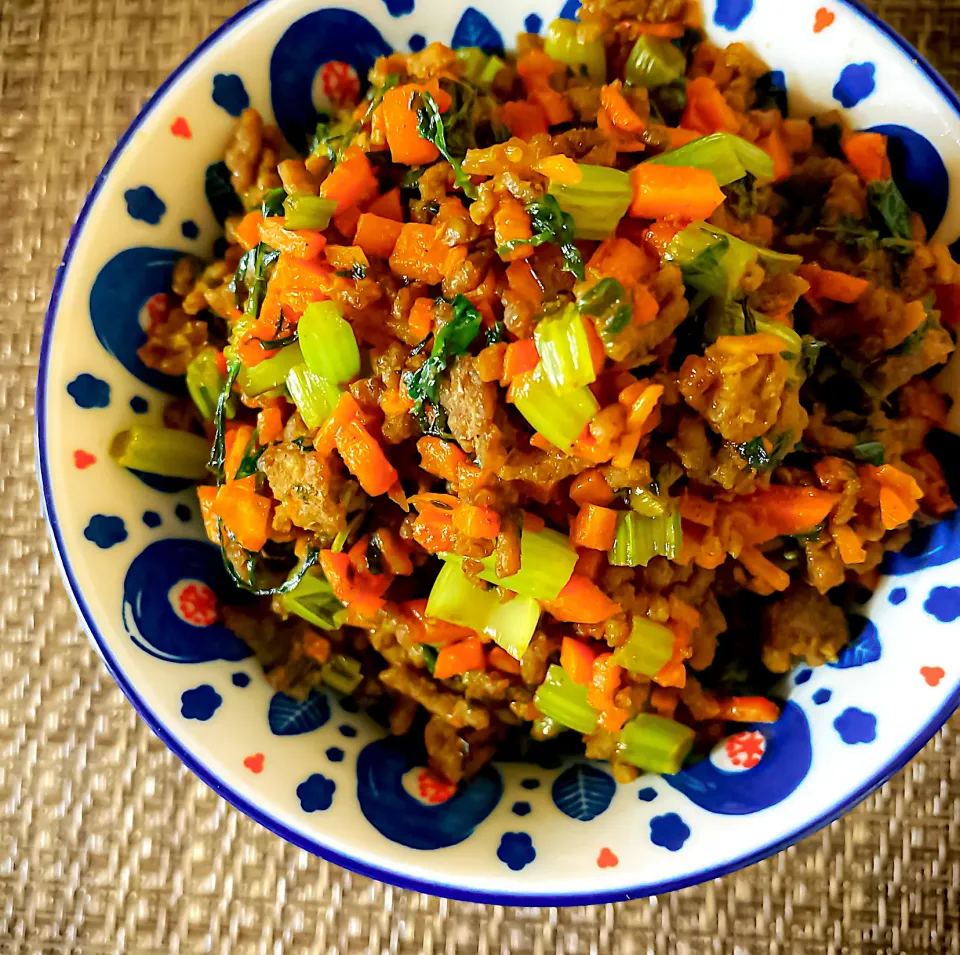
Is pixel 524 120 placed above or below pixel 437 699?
above

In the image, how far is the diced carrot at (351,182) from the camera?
210cm

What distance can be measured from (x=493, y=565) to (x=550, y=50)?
4.64ft

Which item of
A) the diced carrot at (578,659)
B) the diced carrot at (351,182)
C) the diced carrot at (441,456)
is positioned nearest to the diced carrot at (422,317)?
the diced carrot at (441,456)

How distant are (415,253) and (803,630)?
1366 millimetres

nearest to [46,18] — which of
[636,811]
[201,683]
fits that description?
[201,683]

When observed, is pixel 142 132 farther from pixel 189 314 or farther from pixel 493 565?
pixel 493 565

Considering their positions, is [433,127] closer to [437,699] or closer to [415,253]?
[415,253]

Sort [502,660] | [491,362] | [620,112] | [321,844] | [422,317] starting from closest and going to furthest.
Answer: [491,362]
[422,317]
[620,112]
[321,844]
[502,660]

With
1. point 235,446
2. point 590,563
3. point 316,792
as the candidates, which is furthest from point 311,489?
point 316,792

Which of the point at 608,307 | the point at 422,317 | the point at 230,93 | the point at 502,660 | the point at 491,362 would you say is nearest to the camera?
the point at 608,307

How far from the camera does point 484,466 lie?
1888mm

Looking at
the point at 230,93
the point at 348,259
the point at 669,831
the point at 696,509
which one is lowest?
the point at 669,831

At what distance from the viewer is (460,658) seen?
2.27 metres

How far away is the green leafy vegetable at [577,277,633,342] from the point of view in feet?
5.71
